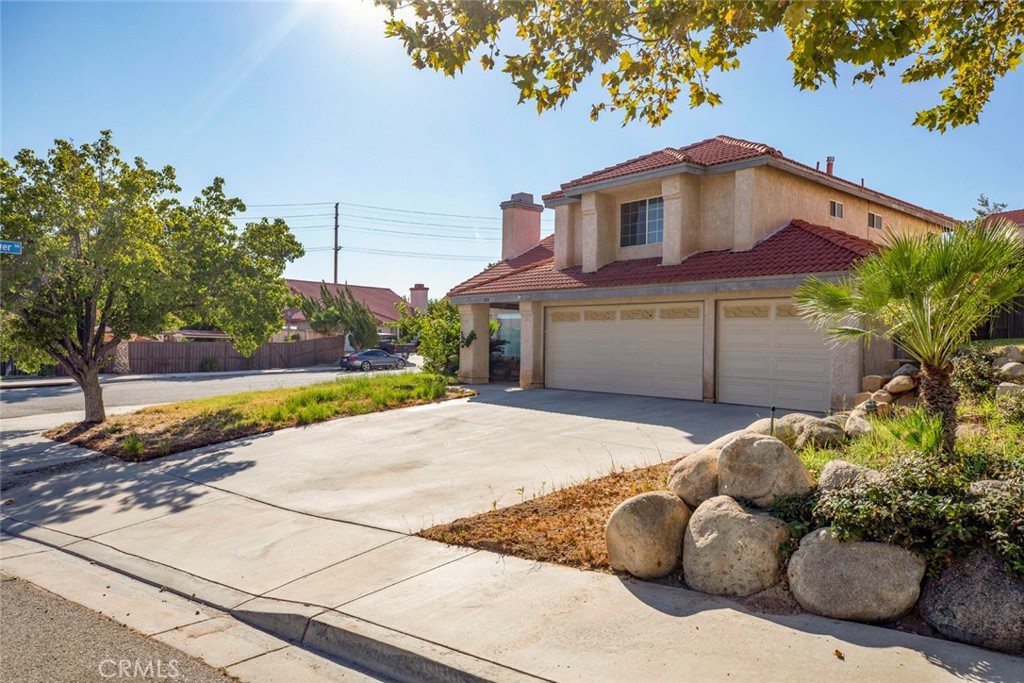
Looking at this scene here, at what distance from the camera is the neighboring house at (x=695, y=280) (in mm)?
14008

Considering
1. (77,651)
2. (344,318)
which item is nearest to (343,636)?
(77,651)

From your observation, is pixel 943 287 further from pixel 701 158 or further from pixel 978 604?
pixel 701 158

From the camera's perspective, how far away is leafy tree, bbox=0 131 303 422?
14047mm

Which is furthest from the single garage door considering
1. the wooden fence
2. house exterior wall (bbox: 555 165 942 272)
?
the wooden fence

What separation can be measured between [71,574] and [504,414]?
934 cm

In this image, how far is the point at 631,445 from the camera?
10.7m

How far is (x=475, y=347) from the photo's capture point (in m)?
21.5

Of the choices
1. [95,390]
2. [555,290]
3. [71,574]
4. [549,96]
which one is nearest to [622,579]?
[549,96]

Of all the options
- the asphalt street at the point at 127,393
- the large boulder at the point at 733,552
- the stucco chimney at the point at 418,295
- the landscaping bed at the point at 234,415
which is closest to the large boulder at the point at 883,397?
the large boulder at the point at 733,552

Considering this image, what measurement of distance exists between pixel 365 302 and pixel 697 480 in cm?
5099

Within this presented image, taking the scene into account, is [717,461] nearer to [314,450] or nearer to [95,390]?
[314,450]

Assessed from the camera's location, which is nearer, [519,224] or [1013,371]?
Result: [1013,371]

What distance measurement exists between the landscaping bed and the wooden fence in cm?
2015

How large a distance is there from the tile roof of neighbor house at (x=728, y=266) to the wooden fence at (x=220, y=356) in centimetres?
2263
